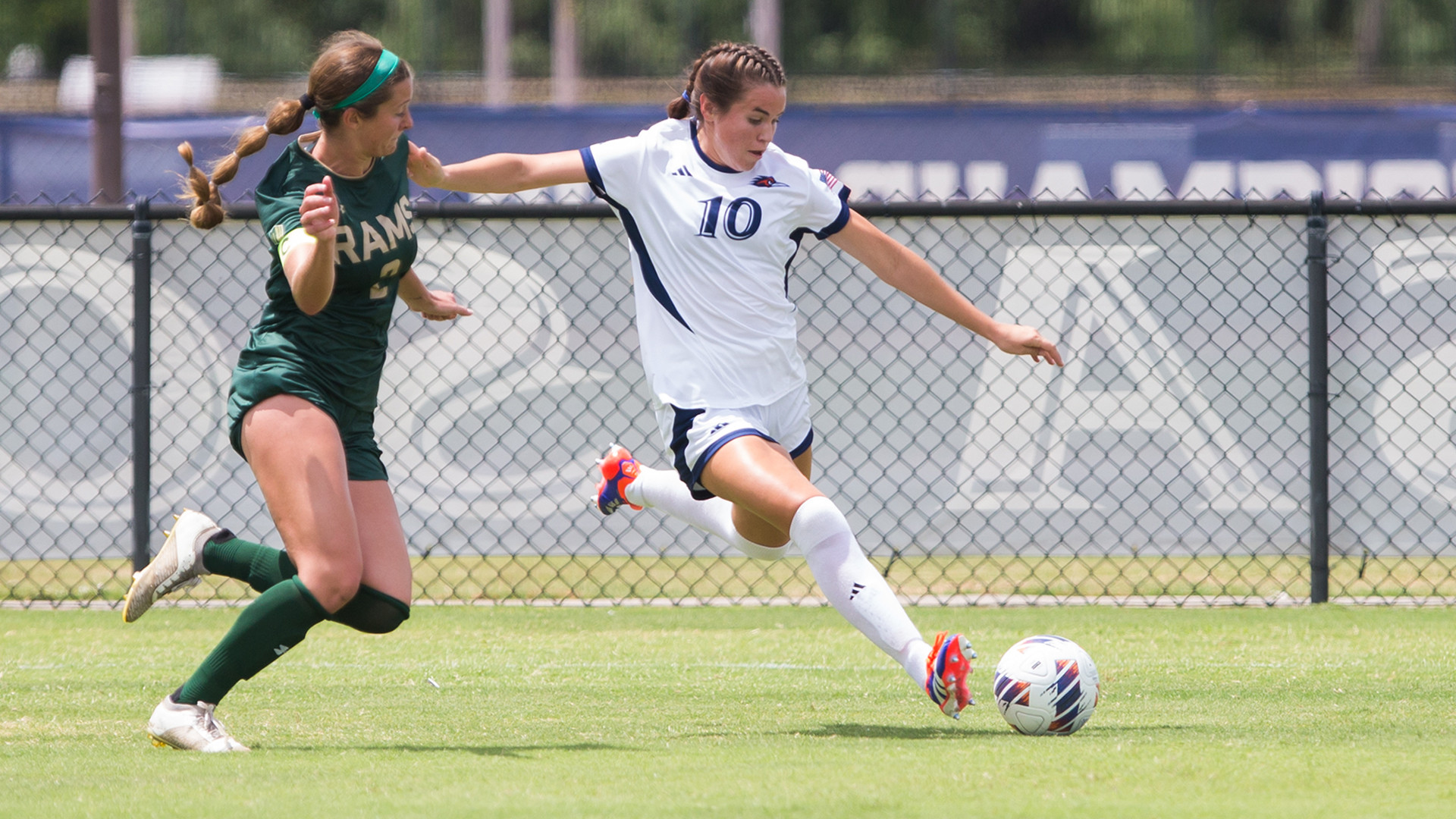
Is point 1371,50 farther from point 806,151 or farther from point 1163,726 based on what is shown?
point 1163,726

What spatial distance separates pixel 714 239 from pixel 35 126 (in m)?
9.68

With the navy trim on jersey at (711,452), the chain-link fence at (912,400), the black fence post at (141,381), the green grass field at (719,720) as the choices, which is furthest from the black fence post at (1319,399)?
the black fence post at (141,381)

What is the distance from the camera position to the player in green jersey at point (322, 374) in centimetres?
393

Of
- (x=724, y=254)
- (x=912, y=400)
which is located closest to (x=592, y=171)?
(x=724, y=254)

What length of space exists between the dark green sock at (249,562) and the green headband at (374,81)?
1207 mm

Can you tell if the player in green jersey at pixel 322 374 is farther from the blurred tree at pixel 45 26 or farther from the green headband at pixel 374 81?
the blurred tree at pixel 45 26

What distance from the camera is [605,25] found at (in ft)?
104

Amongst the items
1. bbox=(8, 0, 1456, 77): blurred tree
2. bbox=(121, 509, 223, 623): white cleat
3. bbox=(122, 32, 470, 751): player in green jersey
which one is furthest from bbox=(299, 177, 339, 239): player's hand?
bbox=(8, 0, 1456, 77): blurred tree

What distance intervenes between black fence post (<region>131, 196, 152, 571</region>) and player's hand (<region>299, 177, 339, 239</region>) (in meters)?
3.61

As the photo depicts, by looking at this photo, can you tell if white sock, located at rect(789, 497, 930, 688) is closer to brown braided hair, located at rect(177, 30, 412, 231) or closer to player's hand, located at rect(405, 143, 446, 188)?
player's hand, located at rect(405, 143, 446, 188)

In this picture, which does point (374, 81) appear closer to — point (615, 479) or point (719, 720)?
point (719, 720)

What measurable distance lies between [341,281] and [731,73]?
3.97 ft

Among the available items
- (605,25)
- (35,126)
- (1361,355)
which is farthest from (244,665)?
(605,25)

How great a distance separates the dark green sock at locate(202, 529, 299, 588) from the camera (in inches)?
167
